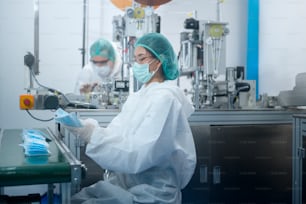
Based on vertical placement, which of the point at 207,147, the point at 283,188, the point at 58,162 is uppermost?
the point at 58,162

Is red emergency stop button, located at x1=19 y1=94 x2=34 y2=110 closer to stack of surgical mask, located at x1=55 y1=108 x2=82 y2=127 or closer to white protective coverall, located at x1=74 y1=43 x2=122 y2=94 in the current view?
stack of surgical mask, located at x1=55 y1=108 x2=82 y2=127

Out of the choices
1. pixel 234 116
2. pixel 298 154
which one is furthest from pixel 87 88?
pixel 298 154

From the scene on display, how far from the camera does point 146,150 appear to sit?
1.28 metres

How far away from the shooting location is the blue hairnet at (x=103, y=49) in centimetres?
308

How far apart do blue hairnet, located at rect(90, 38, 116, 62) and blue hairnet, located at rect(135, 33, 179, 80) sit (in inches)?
58.2

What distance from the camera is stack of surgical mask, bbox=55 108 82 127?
1.20 metres

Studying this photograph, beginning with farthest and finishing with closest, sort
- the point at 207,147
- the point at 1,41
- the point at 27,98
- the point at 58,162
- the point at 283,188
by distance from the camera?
the point at 1,41, the point at 283,188, the point at 207,147, the point at 27,98, the point at 58,162

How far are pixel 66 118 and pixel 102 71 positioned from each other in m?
1.85

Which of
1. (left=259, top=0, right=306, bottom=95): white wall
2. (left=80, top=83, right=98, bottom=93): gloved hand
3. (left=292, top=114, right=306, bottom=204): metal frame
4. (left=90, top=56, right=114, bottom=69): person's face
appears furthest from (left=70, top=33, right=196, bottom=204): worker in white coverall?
(left=259, top=0, right=306, bottom=95): white wall

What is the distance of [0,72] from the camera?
3.17 meters

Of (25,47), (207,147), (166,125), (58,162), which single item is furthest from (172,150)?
(25,47)

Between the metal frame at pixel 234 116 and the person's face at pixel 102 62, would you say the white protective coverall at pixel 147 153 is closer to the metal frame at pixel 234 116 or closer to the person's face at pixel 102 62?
the metal frame at pixel 234 116

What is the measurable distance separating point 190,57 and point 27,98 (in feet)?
4.07

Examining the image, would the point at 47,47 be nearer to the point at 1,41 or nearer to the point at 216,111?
the point at 1,41
